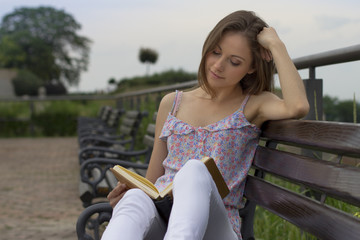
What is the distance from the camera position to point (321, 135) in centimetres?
175

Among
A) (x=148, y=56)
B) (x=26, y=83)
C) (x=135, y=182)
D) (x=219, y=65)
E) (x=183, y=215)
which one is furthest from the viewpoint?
(x=26, y=83)

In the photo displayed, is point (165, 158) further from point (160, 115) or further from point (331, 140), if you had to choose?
point (331, 140)

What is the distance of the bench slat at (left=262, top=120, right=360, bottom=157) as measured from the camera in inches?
62.6

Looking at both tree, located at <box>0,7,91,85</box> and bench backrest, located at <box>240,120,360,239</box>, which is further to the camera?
tree, located at <box>0,7,91,85</box>

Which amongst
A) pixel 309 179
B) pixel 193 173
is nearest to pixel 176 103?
pixel 193 173

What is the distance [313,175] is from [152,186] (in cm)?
64

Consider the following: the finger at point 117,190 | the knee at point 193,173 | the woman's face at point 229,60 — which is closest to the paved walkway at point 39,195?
the finger at point 117,190

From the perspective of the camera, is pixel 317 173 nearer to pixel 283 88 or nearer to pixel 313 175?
pixel 313 175

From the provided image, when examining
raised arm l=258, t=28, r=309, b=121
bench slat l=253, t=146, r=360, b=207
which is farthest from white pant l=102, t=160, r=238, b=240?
raised arm l=258, t=28, r=309, b=121

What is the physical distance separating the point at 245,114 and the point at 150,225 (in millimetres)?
762

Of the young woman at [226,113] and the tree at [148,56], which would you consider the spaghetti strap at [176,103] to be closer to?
the young woman at [226,113]

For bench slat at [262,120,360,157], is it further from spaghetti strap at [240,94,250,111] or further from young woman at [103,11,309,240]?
spaghetti strap at [240,94,250,111]

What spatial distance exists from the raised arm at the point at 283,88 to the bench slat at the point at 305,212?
0.31m

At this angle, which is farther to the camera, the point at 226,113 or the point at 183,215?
the point at 226,113
